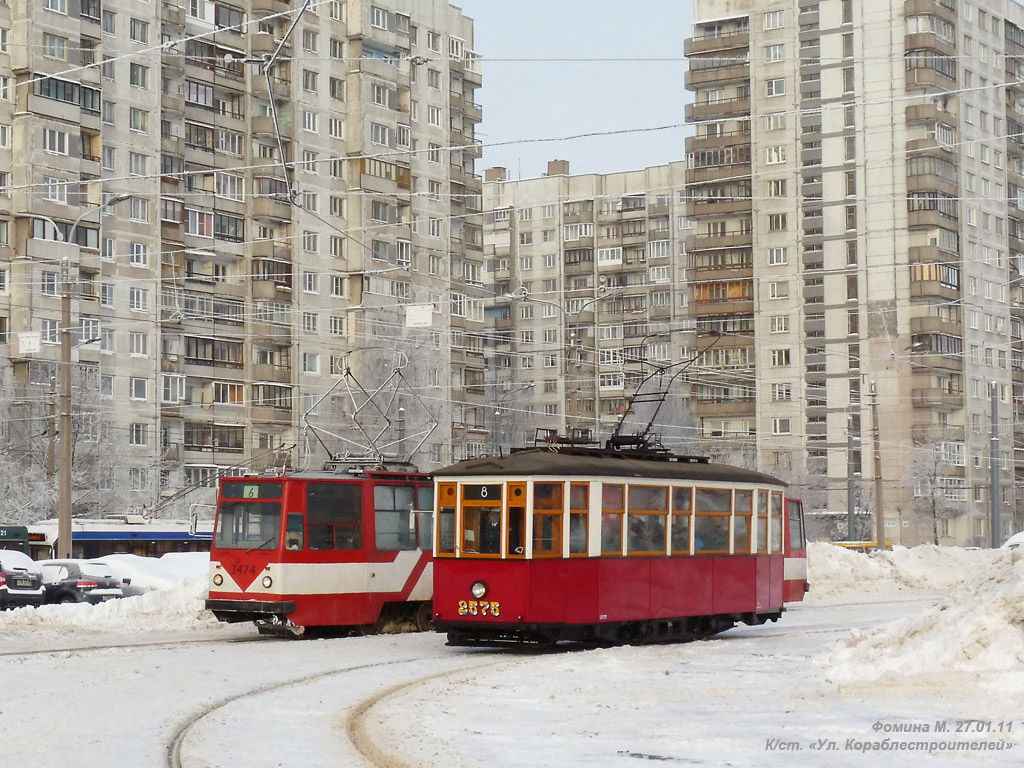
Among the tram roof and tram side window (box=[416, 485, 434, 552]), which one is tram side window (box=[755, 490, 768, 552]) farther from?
tram side window (box=[416, 485, 434, 552])

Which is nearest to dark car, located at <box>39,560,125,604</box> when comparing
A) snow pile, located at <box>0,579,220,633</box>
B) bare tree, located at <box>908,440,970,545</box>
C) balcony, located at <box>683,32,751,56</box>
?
snow pile, located at <box>0,579,220,633</box>

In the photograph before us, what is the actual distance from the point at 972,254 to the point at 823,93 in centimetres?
1243

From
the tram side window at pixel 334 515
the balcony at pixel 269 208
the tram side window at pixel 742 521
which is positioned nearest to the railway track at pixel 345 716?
the tram side window at pixel 334 515

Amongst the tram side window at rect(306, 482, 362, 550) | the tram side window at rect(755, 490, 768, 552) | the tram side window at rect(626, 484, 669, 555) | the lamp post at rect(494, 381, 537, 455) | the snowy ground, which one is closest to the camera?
the snowy ground

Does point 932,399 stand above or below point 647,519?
above

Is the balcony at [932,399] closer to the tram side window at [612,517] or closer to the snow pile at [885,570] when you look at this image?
the snow pile at [885,570]

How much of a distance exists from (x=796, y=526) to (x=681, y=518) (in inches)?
250

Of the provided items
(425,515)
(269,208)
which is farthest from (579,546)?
(269,208)

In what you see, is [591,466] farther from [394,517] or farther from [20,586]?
[20,586]

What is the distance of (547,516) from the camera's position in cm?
2253

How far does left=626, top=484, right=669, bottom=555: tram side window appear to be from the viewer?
23.9 metres

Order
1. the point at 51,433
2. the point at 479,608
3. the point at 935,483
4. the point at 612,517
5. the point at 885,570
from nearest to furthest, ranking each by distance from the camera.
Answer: the point at 479,608
the point at 612,517
the point at 885,570
the point at 51,433
the point at 935,483

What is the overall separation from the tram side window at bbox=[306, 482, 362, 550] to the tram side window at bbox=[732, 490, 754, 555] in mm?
5509

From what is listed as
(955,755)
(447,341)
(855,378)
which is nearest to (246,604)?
(955,755)
